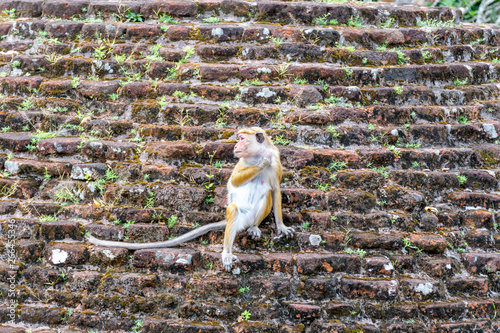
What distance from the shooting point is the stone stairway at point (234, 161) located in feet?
9.11

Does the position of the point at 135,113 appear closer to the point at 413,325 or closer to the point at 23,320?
the point at 23,320

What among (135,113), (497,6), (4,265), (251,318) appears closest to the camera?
(251,318)

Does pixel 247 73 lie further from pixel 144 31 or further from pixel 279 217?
pixel 279 217

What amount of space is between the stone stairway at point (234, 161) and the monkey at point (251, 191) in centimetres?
10

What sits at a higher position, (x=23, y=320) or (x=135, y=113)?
(x=135, y=113)

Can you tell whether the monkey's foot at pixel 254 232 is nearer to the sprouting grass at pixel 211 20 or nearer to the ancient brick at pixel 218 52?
the ancient brick at pixel 218 52

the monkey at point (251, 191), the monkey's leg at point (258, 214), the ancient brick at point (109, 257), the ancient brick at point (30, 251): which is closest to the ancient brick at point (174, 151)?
the monkey at point (251, 191)

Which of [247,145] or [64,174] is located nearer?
[247,145]

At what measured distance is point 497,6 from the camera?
9.73m

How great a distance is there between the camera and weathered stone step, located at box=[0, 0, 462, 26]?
4500mm

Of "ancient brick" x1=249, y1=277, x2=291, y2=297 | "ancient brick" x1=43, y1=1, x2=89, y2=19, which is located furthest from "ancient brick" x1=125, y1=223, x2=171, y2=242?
Result: "ancient brick" x1=43, y1=1, x2=89, y2=19

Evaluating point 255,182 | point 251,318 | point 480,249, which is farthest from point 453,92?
point 251,318

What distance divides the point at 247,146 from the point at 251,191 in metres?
0.36

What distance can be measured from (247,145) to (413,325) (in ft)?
5.61
